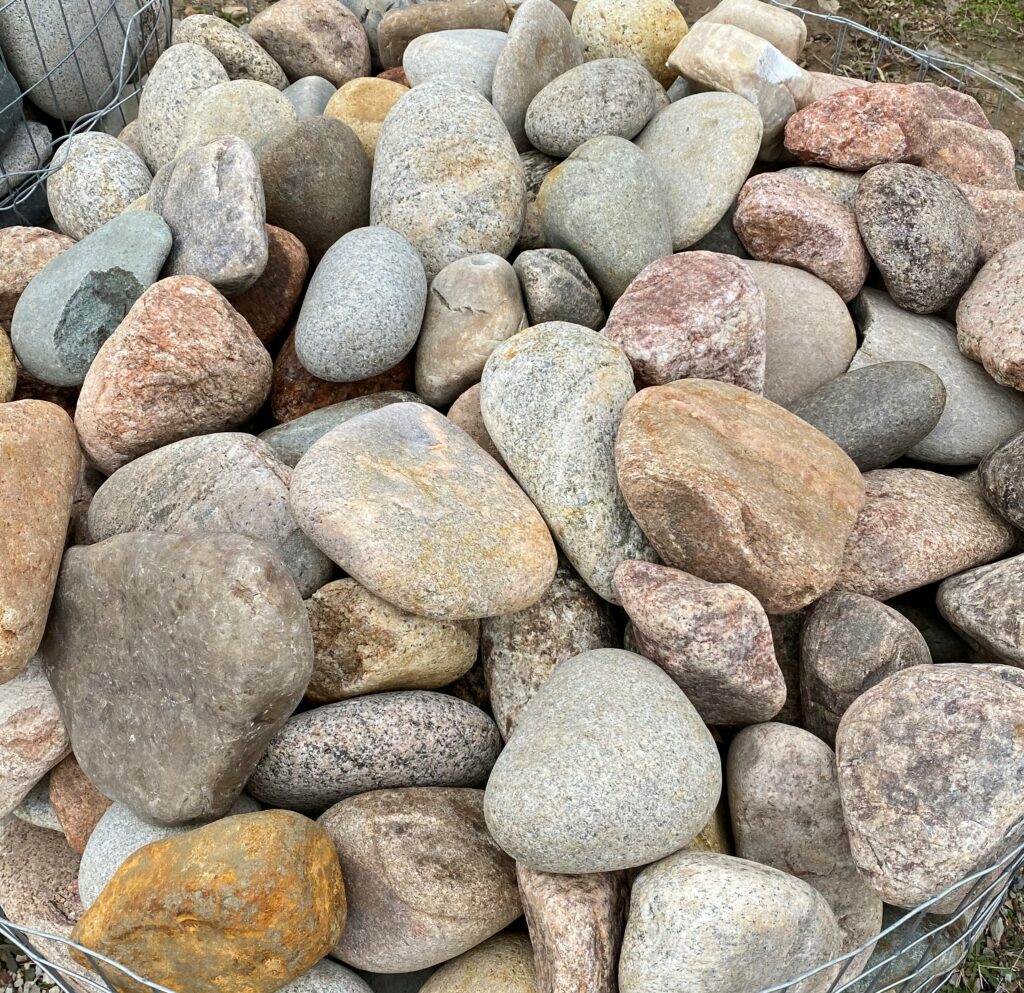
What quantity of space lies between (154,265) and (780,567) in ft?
6.51

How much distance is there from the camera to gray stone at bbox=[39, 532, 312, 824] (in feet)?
6.89

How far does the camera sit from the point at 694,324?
2.79 m

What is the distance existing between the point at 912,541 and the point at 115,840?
212cm

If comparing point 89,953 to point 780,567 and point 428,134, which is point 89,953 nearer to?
point 780,567

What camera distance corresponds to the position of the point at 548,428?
2627 mm

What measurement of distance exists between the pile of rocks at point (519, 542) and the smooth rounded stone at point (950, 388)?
0.5 inches

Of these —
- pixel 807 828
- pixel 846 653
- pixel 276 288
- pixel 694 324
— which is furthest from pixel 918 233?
pixel 276 288

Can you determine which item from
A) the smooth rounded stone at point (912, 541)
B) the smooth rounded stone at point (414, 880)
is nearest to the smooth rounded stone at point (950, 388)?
the smooth rounded stone at point (912, 541)

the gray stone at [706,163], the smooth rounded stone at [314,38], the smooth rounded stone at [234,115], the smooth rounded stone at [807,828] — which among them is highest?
the smooth rounded stone at [314,38]

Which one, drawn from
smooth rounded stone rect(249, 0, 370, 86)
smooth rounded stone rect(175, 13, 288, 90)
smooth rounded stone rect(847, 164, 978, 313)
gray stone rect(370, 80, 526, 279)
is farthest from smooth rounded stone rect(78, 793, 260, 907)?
smooth rounded stone rect(249, 0, 370, 86)

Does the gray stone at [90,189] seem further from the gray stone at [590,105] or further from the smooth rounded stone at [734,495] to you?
the smooth rounded stone at [734,495]

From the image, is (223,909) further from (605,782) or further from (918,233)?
(918,233)

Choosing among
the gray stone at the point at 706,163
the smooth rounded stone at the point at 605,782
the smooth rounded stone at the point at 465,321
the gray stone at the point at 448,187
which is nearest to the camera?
the smooth rounded stone at the point at 605,782

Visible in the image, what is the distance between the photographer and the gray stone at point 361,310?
281 centimetres
